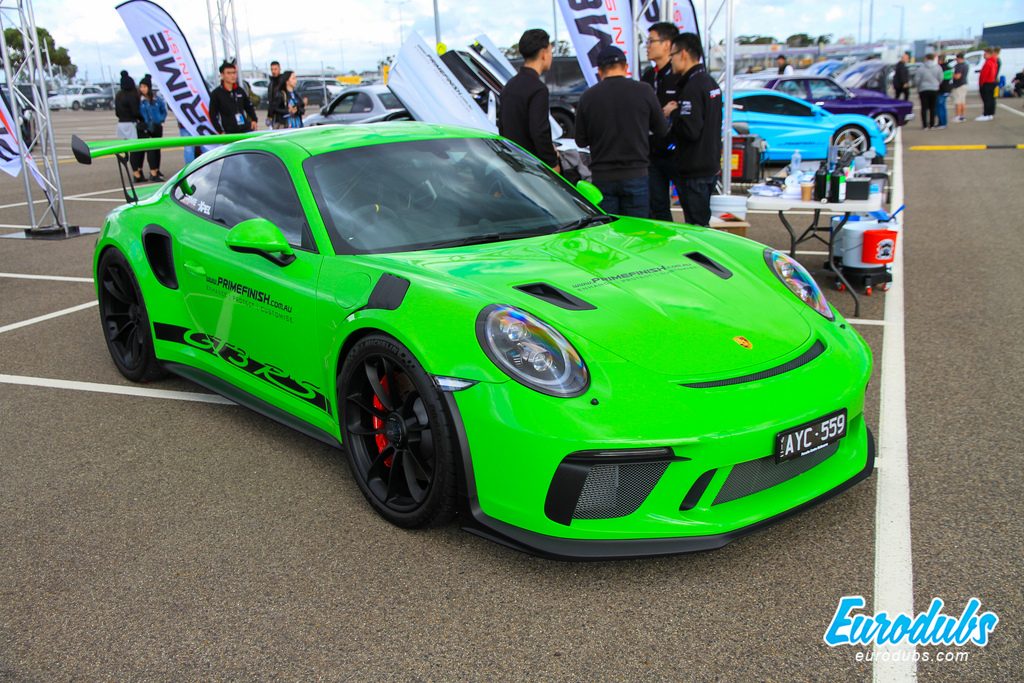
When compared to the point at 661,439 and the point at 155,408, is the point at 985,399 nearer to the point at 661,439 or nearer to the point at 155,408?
the point at 661,439

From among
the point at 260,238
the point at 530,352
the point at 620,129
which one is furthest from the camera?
the point at 620,129

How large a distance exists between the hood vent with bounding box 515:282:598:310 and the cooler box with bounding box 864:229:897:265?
3.92m

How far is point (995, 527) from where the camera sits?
3055 mm

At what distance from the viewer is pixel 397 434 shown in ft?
10.1

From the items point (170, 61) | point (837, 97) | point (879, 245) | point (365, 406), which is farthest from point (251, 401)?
point (837, 97)

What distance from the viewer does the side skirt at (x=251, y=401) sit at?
142 inches

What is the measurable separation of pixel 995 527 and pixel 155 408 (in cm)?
381

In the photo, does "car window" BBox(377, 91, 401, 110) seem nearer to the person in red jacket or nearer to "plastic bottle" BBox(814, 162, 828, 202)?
"plastic bottle" BBox(814, 162, 828, 202)

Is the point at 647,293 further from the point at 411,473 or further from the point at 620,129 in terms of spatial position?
the point at 620,129

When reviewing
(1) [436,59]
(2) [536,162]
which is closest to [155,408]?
(2) [536,162]

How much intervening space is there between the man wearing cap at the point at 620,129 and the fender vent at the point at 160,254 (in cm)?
295

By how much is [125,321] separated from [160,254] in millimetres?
752

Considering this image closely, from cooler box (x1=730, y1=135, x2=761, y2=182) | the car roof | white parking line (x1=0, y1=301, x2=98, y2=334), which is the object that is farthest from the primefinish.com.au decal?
cooler box (x1=730, y1=135, x2=761, y2=182)

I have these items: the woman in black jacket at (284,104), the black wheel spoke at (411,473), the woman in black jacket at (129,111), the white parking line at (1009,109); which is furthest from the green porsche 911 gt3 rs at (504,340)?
the white parking line at (1009,109)
